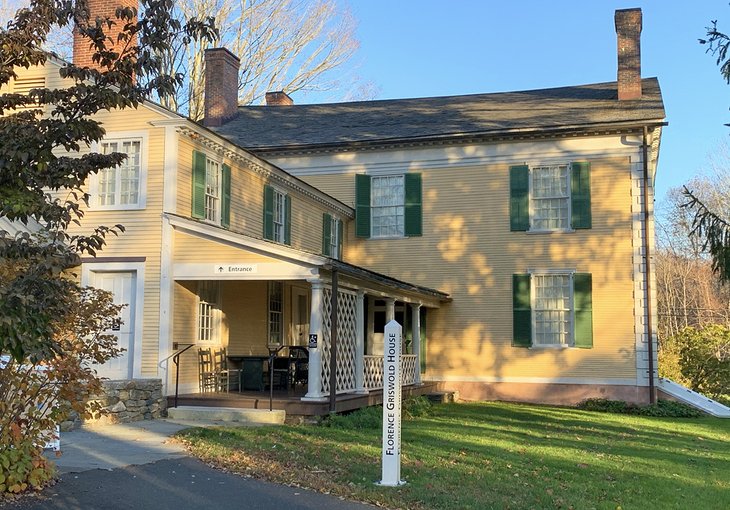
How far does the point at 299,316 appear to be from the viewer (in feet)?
63.5

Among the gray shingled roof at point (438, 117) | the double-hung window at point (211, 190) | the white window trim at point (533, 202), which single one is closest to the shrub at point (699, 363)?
the white window trim at point (533, 202)

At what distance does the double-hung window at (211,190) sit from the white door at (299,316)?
379 cm

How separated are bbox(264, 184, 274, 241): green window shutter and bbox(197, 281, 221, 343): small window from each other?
7.68 ft

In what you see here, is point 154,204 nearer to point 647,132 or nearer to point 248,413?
point 248,413

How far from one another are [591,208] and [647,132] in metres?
2.32

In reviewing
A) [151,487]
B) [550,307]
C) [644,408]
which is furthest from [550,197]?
[151,487]

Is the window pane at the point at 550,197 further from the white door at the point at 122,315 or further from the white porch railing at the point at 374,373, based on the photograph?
the white door at the point at 122,315

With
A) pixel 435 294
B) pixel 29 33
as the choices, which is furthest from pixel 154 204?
pixel 29 33

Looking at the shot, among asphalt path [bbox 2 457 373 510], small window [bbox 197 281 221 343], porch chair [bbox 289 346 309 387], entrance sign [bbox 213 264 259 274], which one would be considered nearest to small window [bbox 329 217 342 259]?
porch chair [bbox 289 346 309 387]

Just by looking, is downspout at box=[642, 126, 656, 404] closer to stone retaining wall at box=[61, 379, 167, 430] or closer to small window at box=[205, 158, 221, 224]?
small window at box=[205, 158, 221, 224]

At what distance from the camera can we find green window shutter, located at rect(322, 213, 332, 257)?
20.3 m

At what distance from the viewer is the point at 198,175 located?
14.8 meters

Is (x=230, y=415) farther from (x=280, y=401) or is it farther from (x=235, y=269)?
(x=235, y=269)

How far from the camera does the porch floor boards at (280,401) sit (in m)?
13.0
